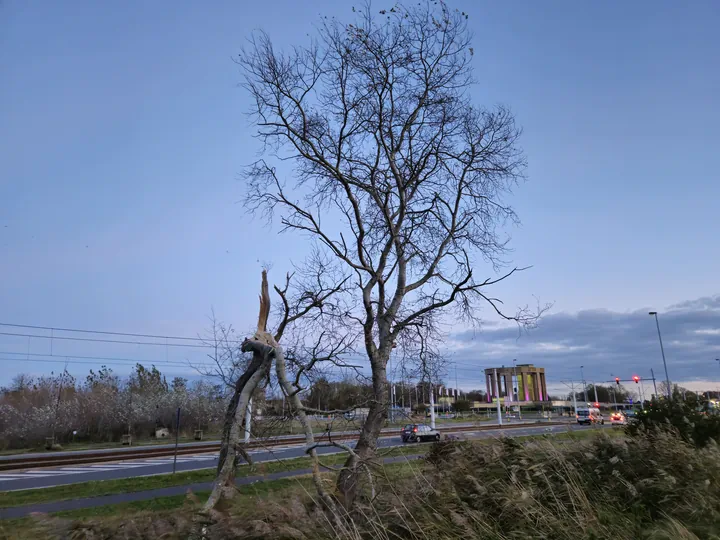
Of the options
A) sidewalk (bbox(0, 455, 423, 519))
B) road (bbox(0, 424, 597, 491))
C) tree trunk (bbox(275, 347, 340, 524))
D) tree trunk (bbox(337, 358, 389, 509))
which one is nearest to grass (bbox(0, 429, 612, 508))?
sidewalk (bbox(0, 455, 423, 519))

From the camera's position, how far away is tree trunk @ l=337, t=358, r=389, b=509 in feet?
20.1

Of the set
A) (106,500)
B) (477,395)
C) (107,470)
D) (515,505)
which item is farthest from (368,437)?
(477,395)

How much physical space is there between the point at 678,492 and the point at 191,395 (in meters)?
50.5

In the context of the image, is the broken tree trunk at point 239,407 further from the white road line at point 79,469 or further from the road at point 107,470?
→ the white road line at point 79,469

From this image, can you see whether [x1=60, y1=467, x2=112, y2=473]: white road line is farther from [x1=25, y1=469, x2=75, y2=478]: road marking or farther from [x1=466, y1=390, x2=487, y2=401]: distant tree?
[x1=466, y1=390, x2=487, y2=401]: distant tree

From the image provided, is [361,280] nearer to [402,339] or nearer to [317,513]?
[402,339]

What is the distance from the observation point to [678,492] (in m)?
5.86

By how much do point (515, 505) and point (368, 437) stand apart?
94.2 inches

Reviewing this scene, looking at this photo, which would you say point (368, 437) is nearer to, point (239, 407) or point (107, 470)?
point (239, 407)

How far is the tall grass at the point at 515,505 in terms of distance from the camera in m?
4.79

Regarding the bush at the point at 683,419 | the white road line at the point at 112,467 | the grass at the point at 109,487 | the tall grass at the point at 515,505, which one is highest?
the bush at the point at 683,419

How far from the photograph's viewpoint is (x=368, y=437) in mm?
7277

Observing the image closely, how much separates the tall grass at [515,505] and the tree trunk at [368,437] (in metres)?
0.24

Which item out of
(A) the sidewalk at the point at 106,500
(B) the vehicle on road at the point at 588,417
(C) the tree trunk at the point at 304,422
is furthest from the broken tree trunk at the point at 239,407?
(B) the vehicle on road at the point at 588,417
